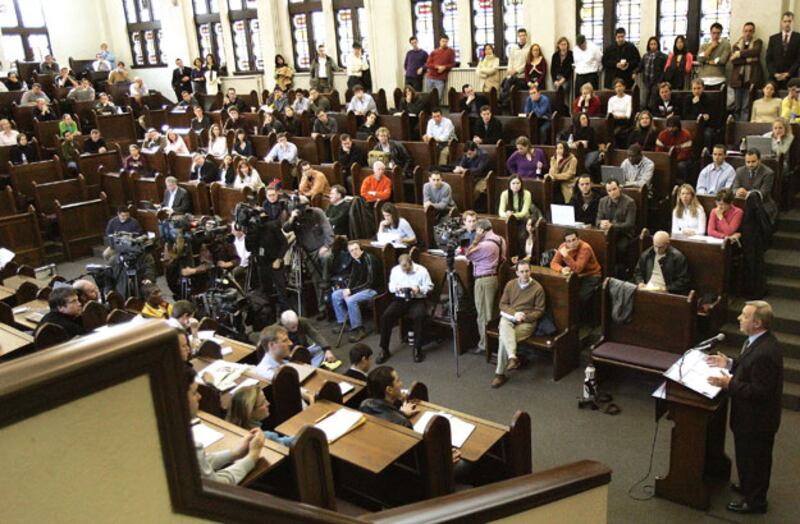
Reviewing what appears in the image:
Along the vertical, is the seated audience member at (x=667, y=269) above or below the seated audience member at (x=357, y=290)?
above

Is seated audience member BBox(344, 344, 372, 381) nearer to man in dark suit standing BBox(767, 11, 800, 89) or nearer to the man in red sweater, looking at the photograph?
man in dark suit standing BBox(767, 11, 800, 89)

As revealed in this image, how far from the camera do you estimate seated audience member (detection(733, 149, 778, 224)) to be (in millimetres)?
6500

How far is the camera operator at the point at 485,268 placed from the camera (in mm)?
6285

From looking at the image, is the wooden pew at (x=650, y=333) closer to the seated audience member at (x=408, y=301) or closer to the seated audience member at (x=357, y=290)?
the seated audience member at (x=408, y=301)

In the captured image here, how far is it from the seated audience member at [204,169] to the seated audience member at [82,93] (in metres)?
5.10

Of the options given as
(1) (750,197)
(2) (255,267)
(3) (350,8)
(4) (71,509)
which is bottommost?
(2) (255,267)

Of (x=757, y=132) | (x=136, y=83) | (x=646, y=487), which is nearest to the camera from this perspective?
(x=646, y=487)

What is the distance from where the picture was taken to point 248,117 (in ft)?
38.0

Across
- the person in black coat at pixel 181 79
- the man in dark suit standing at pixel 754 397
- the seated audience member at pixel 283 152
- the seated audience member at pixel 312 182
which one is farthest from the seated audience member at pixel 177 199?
the man in dark suit standing at pixel 754 397

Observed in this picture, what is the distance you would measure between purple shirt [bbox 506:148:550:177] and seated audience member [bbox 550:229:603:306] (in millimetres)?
1972

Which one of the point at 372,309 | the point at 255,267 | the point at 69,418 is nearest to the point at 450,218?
the point at 372,309

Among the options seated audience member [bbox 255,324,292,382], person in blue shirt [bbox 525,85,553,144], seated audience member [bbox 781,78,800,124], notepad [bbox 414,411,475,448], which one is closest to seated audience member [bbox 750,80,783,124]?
seated audience member [bbox 781,78,800,124]

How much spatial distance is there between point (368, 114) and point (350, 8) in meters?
3.55

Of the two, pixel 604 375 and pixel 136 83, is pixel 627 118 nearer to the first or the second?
pixel 604 375
